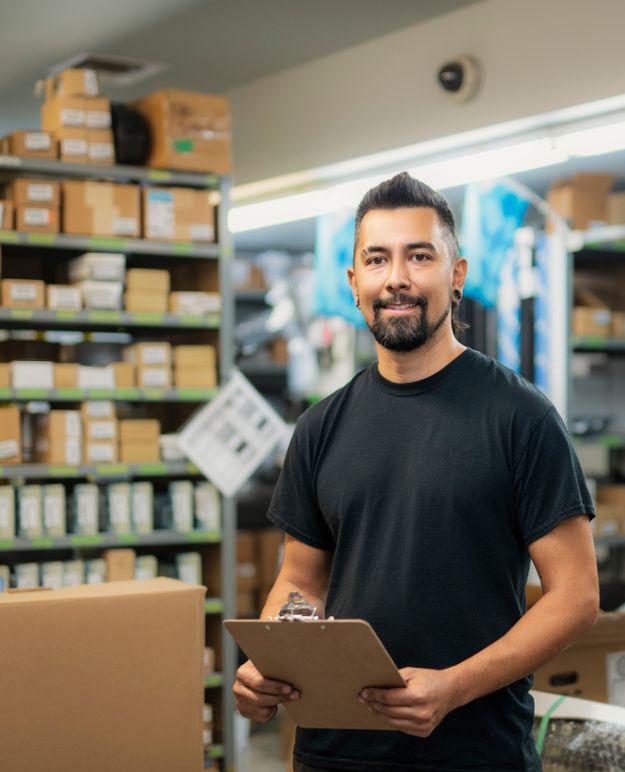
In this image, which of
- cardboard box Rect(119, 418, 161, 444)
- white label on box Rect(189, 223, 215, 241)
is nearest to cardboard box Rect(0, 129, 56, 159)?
white label on box Rect(189, 223, 215, 241)

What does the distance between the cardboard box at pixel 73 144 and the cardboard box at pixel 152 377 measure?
93 centimetres

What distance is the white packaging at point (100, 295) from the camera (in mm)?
4871

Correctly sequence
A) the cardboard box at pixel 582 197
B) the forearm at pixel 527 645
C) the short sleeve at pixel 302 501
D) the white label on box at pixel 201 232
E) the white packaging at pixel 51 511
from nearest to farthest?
1. the forearm at pixel 527 645
2. the short sleeve at pixel 302 501
3. the white packaging at pixel 51 511
4. the white label on box at pixel 201 232
5. the cardboard box at pixel 582 197

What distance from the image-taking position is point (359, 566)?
84.7 inches

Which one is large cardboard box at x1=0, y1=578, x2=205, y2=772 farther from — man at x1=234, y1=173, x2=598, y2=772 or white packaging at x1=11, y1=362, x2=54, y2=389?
white packaging at x1=11, y1=362, x2=54, y2=389

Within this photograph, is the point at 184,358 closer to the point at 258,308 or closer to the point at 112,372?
the point at 112,372

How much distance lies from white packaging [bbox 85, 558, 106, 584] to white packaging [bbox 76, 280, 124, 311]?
41.8 inches

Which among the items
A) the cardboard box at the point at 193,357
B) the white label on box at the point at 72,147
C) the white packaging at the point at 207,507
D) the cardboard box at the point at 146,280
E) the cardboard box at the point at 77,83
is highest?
the cardboard box at the point at 77,83

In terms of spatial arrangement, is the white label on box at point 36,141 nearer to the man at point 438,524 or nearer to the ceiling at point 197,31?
the ceiling at point 197,31

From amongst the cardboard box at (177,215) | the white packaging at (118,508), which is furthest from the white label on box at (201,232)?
the white packaging at (118,508)

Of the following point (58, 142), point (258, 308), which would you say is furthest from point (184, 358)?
point (258, 308)

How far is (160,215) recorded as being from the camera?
5.08 metres

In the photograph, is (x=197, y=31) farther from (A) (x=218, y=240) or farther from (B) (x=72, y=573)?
(B) (x=72, y=573)

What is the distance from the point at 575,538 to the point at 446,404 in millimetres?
339
